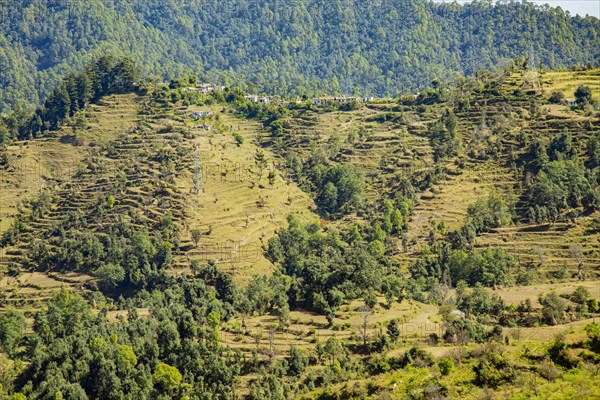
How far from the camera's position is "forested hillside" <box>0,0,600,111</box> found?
131 meters

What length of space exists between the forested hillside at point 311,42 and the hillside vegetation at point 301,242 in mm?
50727

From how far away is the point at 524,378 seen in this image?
1029 inches

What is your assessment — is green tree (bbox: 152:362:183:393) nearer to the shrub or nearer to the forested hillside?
the shrub

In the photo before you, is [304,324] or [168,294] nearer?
[304,324]

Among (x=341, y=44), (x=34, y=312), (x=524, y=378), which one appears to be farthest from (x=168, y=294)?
(x=341, y=44)

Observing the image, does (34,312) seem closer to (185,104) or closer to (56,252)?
(56,252)

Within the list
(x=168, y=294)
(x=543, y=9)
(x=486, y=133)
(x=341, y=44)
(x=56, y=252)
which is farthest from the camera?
(x=341, y=44)

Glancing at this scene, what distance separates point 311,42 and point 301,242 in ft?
308

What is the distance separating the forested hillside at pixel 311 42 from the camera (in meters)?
131

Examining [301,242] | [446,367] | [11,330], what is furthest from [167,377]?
[301,242]

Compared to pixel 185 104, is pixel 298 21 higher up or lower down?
higher up

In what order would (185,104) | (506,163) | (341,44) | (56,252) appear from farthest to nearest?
1. (341,44)
2. (185,104)
3. (506,163)
4. (56,252)

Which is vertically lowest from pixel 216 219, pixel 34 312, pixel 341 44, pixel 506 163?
pixel 34 312

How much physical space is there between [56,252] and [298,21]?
10114 cm
